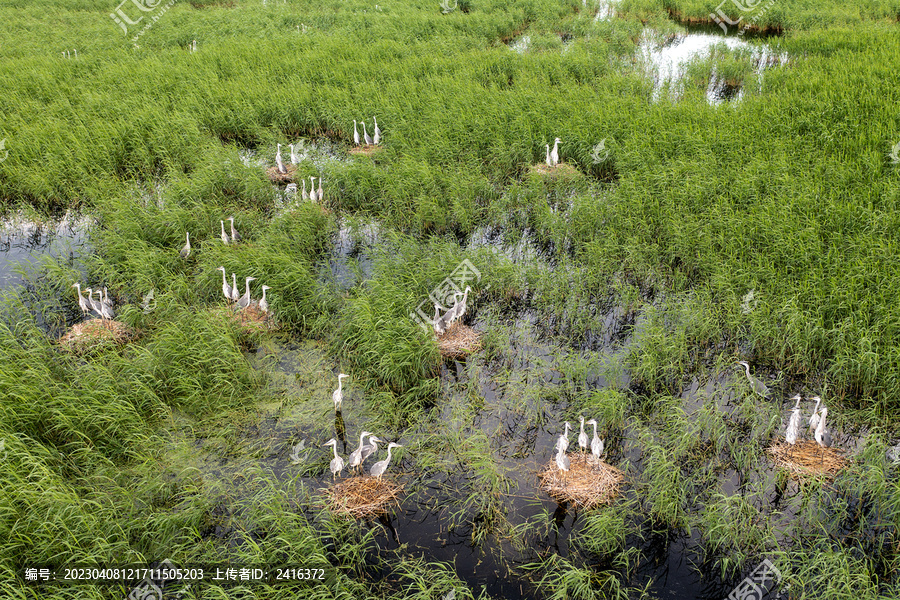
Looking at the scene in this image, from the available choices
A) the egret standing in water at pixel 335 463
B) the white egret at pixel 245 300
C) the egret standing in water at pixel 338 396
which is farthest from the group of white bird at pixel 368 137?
the egret standing in water at pixel 335 463

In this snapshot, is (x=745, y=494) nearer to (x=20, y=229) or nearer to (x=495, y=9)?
(x=20, y=229)

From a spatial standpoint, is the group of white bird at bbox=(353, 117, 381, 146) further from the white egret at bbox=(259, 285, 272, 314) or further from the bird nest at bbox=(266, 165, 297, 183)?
the white egret at bbox=(259, 285, 272, 314)

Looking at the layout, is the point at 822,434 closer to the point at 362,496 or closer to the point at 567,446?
the point at 567,446

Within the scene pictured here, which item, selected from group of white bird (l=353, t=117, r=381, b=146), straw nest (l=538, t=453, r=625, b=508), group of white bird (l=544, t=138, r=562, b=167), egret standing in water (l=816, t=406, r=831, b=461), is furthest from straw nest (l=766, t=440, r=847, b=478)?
group of white bird (l=353, t=117, r=381, b=146)

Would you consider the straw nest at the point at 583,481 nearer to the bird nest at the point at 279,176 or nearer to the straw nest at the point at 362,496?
the straw nest at the point at 362,496

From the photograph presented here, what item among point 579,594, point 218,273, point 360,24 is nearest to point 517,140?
point 218,273

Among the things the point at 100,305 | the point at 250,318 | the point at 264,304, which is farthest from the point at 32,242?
the point at 264,304

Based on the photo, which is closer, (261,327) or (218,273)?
(261,327)
